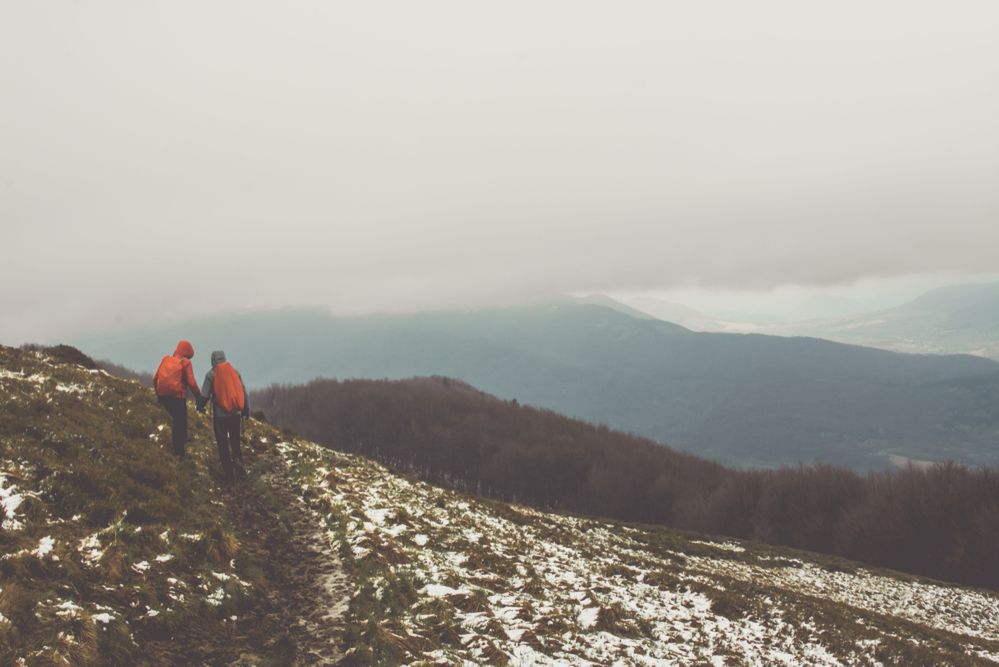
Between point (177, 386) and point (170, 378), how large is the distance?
0.32 m

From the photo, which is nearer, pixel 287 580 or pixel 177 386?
pixel 287 580

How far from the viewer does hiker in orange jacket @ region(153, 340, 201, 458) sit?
15.7 metres

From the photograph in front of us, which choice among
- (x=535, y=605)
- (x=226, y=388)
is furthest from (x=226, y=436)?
(x=535, y=605)

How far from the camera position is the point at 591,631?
11211mm

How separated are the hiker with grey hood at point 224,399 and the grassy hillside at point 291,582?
840 mm

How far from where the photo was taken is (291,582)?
11391 mm

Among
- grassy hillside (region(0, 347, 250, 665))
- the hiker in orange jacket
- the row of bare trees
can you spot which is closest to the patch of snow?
grassy hillside (region(0, 347, 250, 665))

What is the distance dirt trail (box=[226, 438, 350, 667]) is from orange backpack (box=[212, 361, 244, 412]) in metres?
2.57

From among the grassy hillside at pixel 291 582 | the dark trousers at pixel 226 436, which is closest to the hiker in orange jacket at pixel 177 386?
the grassy hillside at pixel 291 582

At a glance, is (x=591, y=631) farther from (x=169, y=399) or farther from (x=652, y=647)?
(x=169, y=399)

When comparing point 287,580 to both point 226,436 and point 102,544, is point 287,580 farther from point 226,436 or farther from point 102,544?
point 226,436

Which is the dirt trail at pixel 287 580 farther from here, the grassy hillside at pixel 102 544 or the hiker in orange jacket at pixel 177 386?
the hiker in orange jacket at pixel 177 386

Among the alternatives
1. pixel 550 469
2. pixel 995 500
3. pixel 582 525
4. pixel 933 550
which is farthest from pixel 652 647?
pixel 550 469

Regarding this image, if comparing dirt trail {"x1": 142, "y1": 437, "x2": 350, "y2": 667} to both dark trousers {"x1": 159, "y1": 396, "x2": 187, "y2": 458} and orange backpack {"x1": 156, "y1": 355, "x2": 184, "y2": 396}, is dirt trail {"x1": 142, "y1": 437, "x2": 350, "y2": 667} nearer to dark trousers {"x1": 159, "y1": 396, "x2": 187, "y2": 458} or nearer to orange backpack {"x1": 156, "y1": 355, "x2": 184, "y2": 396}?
dark trousers {"x1": 159, "y1": 396, "x2": 187, "y2": 458}
